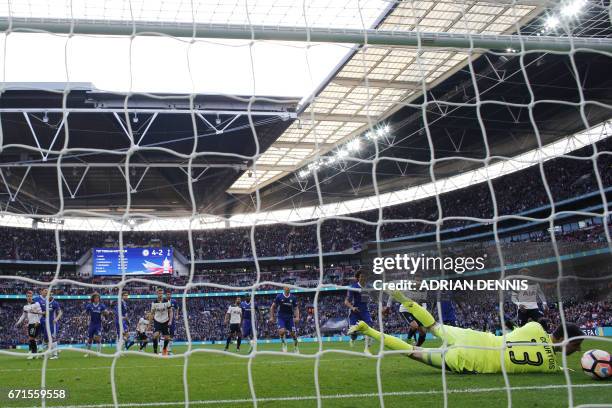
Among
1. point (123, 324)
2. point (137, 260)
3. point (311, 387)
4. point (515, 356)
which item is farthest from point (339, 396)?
point (137, 260)

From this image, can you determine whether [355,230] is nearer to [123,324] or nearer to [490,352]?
[123,324]

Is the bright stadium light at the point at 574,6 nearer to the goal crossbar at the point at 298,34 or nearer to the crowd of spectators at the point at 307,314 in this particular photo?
the goal crossbar at the point at 298,34

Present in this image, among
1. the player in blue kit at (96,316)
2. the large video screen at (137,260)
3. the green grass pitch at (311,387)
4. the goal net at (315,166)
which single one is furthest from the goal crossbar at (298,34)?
the large video screen at (137,260)

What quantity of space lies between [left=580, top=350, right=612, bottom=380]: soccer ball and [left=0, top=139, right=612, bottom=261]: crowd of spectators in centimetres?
2157

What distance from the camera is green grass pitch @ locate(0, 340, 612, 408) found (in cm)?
411

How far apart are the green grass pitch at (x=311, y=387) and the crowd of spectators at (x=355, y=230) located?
2177 cm

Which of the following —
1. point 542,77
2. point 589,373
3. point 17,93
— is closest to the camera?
point 589,373

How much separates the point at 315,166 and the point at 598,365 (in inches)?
144

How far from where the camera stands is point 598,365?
4863 mm

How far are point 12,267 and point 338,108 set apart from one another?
91.4 ft

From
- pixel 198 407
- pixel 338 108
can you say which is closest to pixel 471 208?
pixel 338 108

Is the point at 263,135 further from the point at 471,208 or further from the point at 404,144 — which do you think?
the point at 471,208

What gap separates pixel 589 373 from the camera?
4.91 metres

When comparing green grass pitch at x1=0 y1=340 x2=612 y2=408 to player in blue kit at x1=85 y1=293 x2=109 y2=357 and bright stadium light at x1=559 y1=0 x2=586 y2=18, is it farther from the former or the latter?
player in blue kit at x1=85 y1=293 x2=109 y2=357
